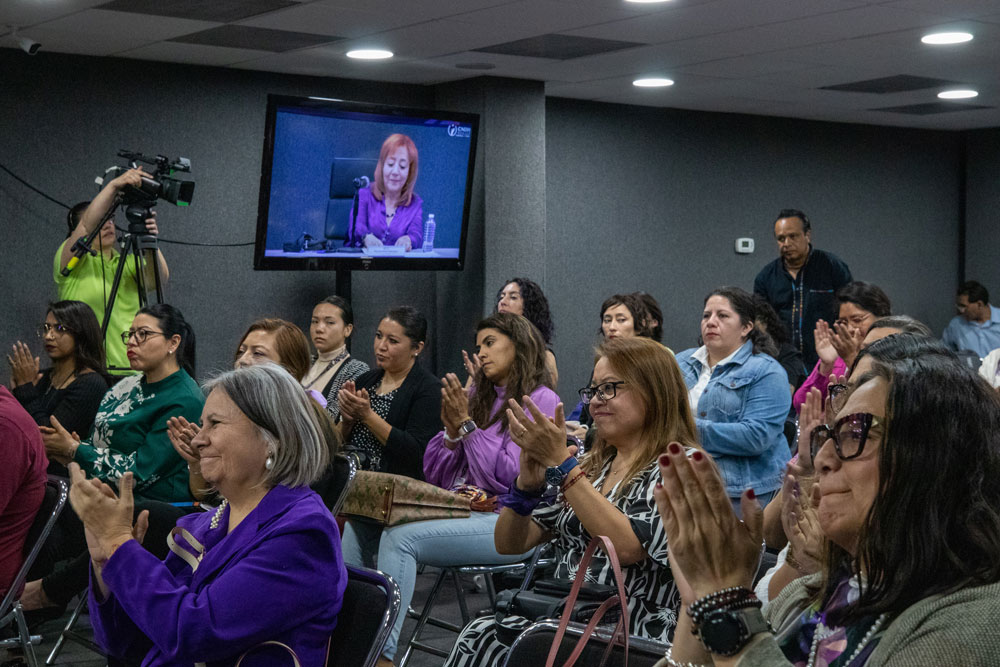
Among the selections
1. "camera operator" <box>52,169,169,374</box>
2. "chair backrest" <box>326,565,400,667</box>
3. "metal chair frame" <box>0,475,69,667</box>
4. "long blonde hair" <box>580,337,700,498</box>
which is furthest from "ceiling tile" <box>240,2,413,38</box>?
"chair backrest" <box>326,565,400,667</box>

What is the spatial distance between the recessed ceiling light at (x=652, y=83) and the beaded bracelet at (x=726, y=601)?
618 centimetres

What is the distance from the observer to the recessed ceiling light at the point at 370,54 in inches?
245

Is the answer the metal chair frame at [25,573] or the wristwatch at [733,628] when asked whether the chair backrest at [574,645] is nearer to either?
the wristwatch at [733,628]

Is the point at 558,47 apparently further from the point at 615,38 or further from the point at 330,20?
the point at 330,20

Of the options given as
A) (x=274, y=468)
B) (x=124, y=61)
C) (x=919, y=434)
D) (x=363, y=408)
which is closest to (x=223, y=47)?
(x=124, y=61)

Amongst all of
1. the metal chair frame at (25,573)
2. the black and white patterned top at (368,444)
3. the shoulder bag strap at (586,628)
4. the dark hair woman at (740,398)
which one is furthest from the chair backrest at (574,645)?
the black and white patterned top at (368,444)

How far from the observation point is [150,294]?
5.97m

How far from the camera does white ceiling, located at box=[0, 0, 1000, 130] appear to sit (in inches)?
202

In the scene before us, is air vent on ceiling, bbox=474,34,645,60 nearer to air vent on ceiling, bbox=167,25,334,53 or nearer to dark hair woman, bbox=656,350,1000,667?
air vent on ceiling, bbox=167,25,334,53

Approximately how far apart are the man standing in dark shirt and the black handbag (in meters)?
4.78

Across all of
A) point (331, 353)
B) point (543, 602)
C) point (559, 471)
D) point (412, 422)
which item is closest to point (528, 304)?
point (331, 353)

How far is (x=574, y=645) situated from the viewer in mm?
1866

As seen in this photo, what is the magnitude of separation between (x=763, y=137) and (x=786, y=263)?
2310mm

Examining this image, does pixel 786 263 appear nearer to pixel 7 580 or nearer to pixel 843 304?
pixel 843 304
